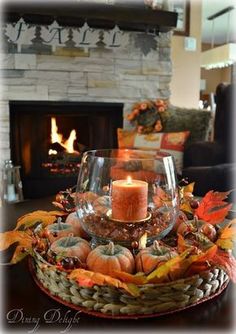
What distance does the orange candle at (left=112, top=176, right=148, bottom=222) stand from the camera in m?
0.69

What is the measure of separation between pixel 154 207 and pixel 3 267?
0.98ft

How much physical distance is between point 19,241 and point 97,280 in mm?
219

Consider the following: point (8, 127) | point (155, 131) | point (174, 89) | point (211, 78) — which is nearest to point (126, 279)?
point (155, 131)

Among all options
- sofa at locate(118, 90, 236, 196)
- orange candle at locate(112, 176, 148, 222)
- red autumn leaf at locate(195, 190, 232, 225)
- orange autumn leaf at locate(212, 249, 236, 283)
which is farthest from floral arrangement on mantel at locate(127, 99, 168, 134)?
orange autumn leaf at locate(212, 249, 236, 283)

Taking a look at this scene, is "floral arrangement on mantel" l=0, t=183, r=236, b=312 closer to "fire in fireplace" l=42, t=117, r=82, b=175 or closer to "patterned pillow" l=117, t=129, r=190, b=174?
"patterned pillow" l=117, t=129, r=190, b=174

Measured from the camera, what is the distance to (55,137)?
2838mm

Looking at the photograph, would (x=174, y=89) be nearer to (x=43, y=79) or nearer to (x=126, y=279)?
(x=43, y=79)

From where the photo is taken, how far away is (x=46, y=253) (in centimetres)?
63

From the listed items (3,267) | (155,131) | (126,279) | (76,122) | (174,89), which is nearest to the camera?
(126,279)

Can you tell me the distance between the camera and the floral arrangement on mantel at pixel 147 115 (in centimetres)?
261

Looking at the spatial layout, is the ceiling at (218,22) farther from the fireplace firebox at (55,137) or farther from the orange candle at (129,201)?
the orange candle at (129,201)

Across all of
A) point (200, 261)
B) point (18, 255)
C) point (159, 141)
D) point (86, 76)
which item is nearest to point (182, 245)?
point (200, 261)

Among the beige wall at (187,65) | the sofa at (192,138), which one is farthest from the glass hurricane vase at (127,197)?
the beige wall at (187,65)

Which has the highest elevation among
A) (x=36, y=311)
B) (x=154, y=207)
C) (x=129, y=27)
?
(x=129, y=27)
